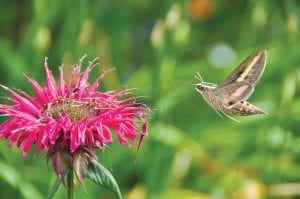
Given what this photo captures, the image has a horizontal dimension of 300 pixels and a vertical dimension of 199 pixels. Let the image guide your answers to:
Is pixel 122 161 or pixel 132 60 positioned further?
pixel 132 60

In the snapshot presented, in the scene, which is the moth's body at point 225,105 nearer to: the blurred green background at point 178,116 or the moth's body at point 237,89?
the moth's body at point 237,89

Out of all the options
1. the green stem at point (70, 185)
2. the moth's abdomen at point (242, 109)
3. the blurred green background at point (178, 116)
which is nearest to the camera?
the green stem at point (70, 185)

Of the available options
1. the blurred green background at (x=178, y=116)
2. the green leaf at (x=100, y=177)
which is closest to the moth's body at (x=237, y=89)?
the green leaf at (x=100, y=177)

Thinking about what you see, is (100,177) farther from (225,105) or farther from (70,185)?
(225,105)

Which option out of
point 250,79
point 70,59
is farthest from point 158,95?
point 250,79

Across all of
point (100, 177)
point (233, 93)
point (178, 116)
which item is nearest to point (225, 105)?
point (233, 93)

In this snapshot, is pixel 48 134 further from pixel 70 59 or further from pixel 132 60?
pixel 132 60

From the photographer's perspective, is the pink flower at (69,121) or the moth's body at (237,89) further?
the moth's body at (237,89)
